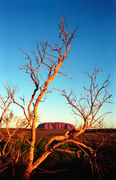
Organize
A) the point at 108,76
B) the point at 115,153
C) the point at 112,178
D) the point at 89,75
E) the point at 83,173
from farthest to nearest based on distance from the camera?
the point at 115,153 < the point at 83,173 < the point at 112,178 < the point at 89,75 < the point at 108,76

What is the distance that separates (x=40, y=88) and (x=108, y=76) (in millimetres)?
2234

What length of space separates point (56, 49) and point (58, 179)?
9235 mm

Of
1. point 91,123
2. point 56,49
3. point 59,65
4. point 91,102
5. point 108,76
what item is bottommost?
point 91,123

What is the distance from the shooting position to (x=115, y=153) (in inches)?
794

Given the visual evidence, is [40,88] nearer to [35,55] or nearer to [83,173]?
[35,55]

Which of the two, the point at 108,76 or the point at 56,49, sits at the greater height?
the point at 56,49

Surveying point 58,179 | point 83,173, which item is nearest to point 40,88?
point 58,179

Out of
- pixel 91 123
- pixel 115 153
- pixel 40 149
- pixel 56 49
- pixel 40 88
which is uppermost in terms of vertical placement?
Answer: pixel 56 49

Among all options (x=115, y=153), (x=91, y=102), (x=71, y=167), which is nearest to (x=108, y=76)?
(x=91, y=102)

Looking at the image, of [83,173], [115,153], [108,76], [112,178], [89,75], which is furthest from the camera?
[115,153]

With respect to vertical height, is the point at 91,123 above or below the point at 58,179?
above

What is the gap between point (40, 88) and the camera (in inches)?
191

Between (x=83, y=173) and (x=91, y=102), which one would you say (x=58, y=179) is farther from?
(x=91, y=102)

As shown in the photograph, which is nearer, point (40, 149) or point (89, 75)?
point (89, 75)
